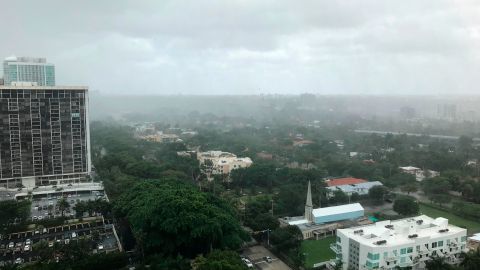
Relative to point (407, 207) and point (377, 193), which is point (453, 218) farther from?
point (377, 193)

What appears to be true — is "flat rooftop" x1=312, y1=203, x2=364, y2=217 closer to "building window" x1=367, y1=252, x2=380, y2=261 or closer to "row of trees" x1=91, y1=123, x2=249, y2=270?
"row of trees" x1=91, y1=123, x2=249, y2=270

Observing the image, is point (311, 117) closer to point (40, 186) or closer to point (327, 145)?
point (327, 145)

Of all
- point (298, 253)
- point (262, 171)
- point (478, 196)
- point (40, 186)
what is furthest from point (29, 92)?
point (478, 196)

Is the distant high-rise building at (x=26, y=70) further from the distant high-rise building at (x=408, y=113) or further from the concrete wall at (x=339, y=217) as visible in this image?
the distant high-rise building at (x=408, y=113)

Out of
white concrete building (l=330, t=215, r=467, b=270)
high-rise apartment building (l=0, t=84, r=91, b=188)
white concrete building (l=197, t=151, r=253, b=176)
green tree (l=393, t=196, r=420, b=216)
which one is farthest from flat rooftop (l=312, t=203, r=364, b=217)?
high-rise apartment building (l=0, t=84, r=91, b=188)

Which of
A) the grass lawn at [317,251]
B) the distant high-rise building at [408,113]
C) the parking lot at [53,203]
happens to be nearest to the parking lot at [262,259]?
the grass lawn at [317,251]

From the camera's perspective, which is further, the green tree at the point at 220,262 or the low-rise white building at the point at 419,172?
the low-rise white building at the point at 419,172
